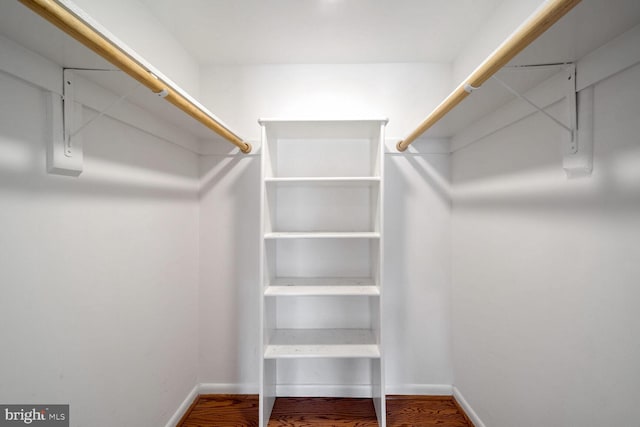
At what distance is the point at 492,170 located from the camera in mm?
1526

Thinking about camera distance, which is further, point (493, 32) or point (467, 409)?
point (467, 409)

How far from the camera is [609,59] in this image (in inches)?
35.0

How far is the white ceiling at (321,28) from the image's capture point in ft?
4.79

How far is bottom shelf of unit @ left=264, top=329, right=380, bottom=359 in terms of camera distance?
5.32ft

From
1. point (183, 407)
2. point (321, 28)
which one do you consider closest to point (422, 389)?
point (183, 407)

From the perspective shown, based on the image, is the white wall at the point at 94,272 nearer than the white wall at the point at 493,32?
Yes

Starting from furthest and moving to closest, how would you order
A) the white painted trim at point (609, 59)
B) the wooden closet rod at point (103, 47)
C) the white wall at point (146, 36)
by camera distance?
the white wall at point (146, 36), the white painted trim at point (609, 59), the wooden closet rod at point (103, 47)

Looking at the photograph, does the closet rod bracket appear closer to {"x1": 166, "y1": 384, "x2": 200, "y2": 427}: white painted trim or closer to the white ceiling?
the white ceiling

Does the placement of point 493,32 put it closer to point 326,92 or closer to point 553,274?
point 326,92

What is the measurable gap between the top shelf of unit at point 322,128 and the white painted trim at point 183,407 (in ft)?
5.75

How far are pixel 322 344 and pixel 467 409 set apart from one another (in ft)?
3.22

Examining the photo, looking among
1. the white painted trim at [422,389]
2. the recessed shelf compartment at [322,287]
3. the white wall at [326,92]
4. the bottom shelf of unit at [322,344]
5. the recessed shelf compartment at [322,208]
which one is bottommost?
the white painted trim at [422,389]

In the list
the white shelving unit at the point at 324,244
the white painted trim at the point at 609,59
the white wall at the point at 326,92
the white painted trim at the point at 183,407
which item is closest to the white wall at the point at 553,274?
the white painted trim at the point at 609,59

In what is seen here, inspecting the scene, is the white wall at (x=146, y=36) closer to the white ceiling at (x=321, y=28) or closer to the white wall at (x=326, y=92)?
the white ceiling at (x=321, y=28)
